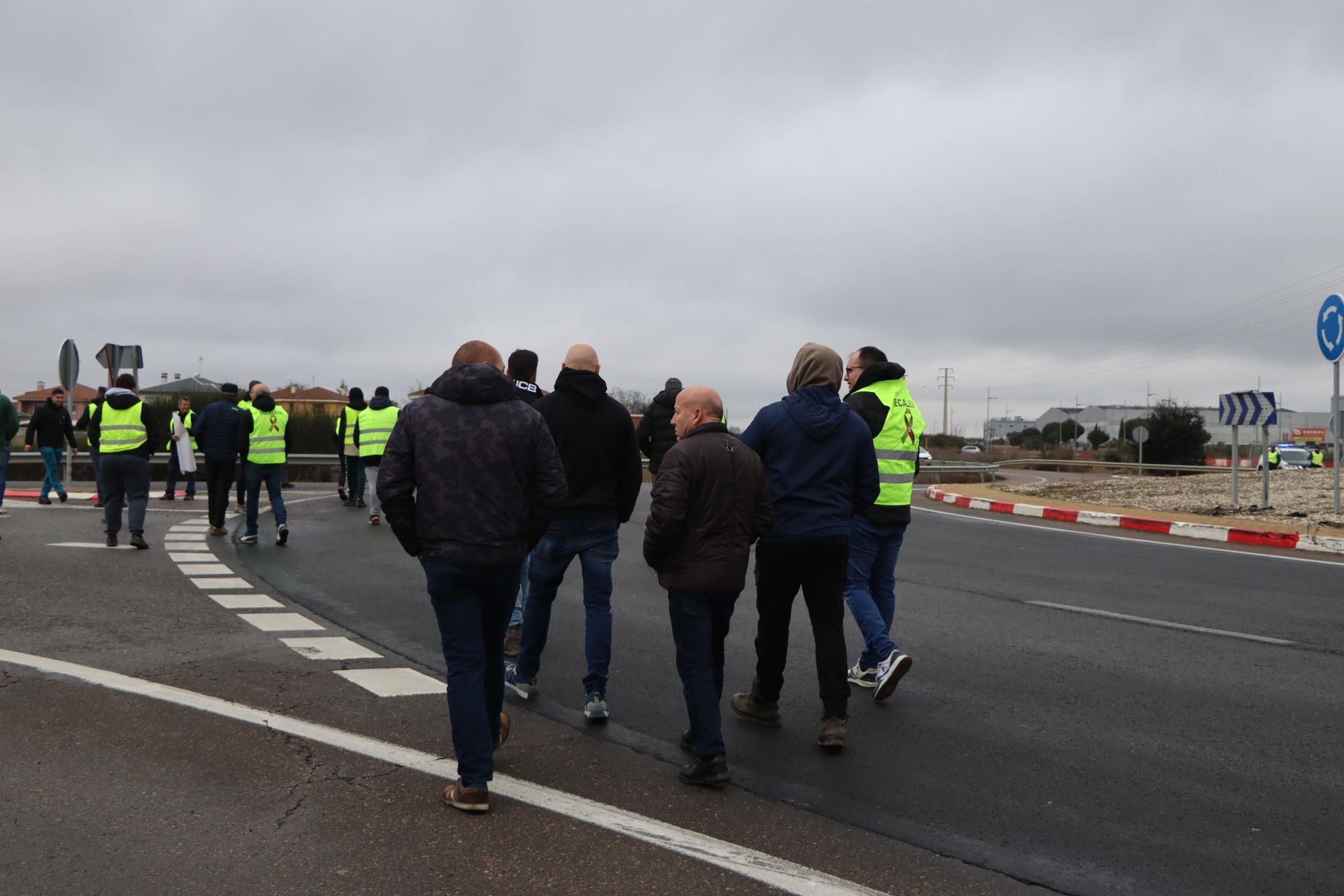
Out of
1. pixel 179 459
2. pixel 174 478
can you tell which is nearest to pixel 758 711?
pixel 179 459

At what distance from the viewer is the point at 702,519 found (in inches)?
186

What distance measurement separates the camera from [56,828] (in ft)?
12.5

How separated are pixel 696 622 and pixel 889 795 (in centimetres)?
108

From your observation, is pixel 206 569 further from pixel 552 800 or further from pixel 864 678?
pixel 552 800

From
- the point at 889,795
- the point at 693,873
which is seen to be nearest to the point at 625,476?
the point at 889,795

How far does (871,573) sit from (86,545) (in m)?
9.18

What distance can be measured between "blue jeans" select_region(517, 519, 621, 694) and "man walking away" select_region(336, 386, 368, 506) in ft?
36.1

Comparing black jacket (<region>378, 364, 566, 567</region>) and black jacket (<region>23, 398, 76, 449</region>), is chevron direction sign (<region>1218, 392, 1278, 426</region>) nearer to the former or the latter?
black jacket (<region>378, 364, 566, 567</region>)

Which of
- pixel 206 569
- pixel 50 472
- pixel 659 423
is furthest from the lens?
pixel 50 472

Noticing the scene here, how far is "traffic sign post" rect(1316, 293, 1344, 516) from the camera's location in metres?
14.9

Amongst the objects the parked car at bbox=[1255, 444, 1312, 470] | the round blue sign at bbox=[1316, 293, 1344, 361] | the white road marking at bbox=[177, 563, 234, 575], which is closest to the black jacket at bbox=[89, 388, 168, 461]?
the white road marking at bbox=[177, 563, 234, 575]

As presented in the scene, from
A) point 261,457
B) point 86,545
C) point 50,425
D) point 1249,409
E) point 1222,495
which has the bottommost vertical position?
point 86,545

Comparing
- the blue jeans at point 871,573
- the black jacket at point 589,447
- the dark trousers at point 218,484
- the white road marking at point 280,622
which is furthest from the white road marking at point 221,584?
the blue jeans at point 871,573

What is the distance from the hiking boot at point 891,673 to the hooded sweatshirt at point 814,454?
97cm
